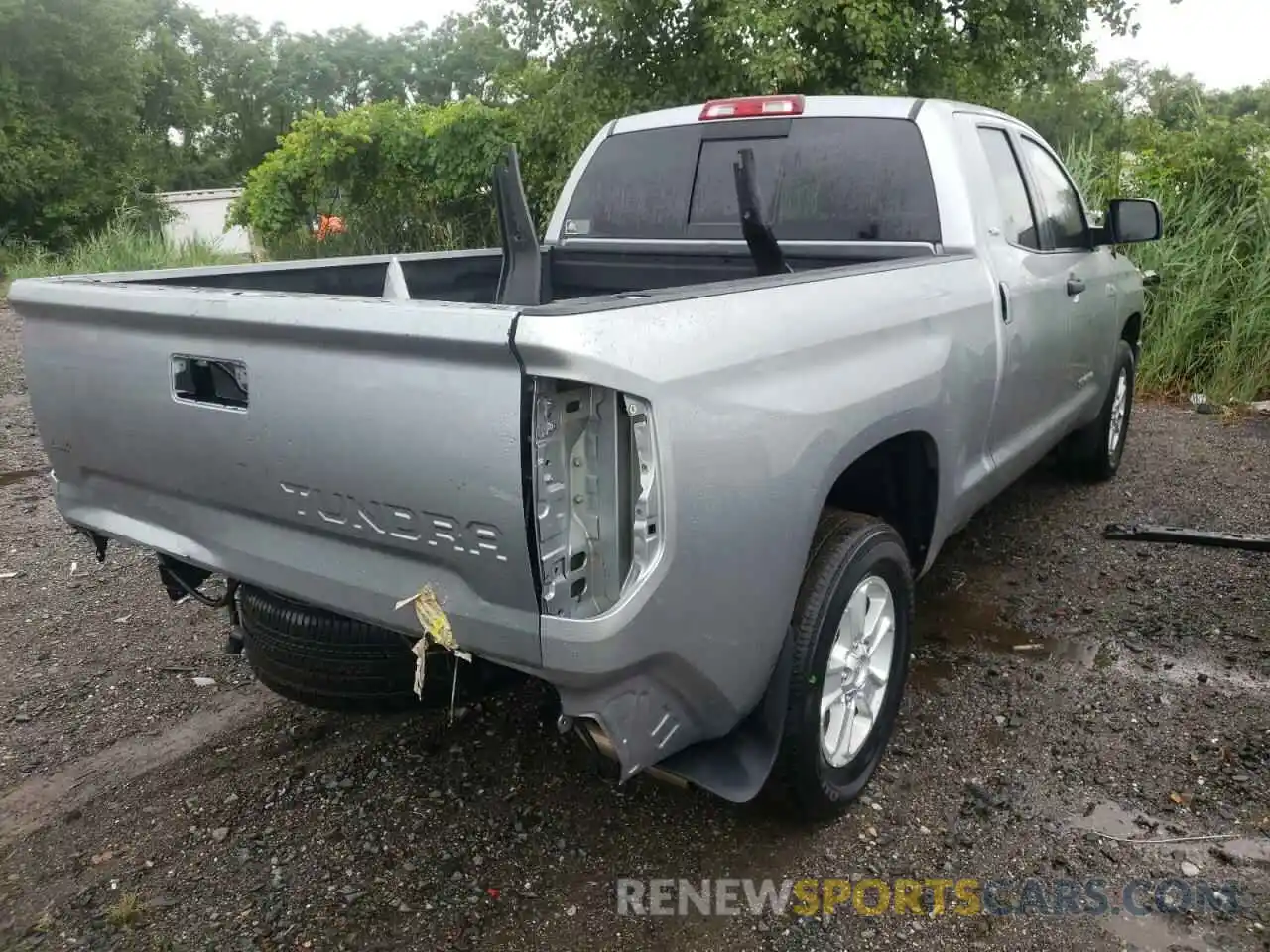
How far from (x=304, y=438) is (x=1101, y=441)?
4649 millimetres

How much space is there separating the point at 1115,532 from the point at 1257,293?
13.9 feet

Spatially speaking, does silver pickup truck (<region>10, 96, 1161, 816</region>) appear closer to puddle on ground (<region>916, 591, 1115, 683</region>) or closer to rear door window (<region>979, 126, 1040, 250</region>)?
rear door window (<region>979, 126, 1040, 250</region>)

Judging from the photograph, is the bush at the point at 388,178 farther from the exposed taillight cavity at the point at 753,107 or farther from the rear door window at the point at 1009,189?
the rear door window at the point at 1009,189

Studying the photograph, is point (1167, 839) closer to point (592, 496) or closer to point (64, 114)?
point (592, 496)

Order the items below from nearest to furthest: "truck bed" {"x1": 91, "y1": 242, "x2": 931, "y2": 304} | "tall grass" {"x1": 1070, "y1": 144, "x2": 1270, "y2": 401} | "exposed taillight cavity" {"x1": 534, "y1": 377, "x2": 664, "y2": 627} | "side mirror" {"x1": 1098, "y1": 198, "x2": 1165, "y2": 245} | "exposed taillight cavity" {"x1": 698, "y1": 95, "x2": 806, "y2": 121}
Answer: "exposed taillight cavity" {"x1": 534, "y1": 377, "x2": 664, "y2": 627} < "truck bed" {"x1": 91, "y1": 242, "x2": 931, "y2": 304} < "exposed taillight cavity" {"x1": 698, "y1": 95, "x2": 806, "y2": 121} < "side mirror" {"x1": 1098, "y1": 198, "x2": 1165, "y2": 245} < "tall grass" {"x1": 1070, "y1": 144, "x2": 1270, "y2": 401}

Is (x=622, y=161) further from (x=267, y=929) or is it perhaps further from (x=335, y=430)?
(x=267, y=929)

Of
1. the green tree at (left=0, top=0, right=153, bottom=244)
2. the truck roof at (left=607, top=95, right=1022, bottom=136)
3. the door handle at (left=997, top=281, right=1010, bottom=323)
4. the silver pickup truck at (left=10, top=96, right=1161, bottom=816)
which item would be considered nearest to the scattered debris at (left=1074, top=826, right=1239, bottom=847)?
the silver pickup truck at (left=10, top=96, right=1161, bottom=816)

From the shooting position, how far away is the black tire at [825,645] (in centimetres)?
245

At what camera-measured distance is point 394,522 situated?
2.09 m

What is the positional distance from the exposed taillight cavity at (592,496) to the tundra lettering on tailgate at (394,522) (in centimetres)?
11

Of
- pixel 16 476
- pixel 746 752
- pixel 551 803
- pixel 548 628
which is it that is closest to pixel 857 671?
pixel 746 752

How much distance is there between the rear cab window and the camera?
365 centimetres

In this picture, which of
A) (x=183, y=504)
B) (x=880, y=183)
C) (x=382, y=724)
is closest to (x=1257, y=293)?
(x=880, y=183)

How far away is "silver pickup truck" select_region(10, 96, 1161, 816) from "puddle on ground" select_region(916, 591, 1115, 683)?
0.63 meters
